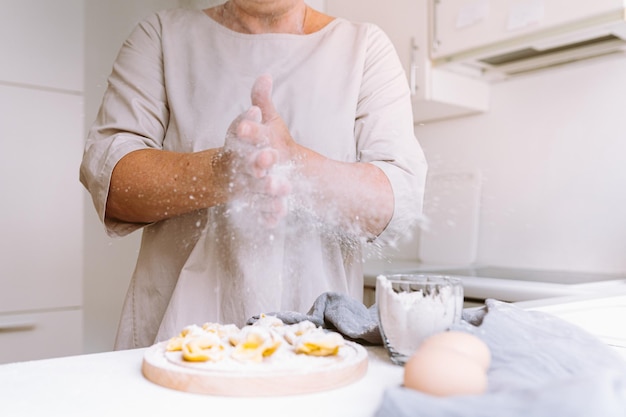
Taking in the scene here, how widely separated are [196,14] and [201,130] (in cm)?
20

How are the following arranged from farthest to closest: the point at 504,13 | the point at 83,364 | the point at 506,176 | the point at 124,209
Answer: the point at 506,176
the point at 504,13
the point at 124,209
the point at 83,364

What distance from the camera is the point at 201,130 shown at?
820 millimetres

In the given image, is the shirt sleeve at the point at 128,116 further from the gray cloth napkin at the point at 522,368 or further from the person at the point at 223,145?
the gray cloth napkin at the point at 522,368

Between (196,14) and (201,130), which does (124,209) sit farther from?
(196,14)

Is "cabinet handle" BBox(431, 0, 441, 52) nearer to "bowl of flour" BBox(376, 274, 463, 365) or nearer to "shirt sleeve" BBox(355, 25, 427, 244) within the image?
"shirt sleeve" BBox(355, 25, 427, 244)

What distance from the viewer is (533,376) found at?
1.29 ft

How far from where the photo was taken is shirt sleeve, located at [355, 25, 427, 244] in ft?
2.51

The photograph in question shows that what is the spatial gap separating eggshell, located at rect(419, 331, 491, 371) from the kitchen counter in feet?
0.18

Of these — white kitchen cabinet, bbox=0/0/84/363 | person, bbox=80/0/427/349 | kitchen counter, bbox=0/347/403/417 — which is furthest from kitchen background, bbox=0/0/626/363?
kitchen counter, bbox=0/347/403/417

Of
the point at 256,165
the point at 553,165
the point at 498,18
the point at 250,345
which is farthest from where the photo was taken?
the point at 553,165

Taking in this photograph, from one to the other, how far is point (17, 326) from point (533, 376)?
1.48 metres

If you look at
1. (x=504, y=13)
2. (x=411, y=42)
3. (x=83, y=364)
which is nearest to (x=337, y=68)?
(x=83, y=364)

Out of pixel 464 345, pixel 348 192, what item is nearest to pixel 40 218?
pixel 348 192

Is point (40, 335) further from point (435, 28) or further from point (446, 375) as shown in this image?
point (446, 375)
